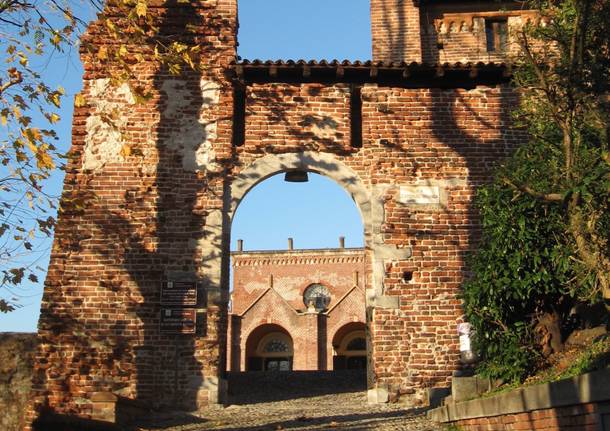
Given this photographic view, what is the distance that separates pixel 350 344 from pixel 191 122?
2283cm

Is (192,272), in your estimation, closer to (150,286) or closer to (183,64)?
(150,286)

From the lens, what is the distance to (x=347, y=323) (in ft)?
107

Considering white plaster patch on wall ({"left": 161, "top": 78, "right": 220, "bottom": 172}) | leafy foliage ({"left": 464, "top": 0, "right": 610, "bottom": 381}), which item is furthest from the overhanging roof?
leafy foliage ({"left": 464, "top": 0, "right": 610, "bottom": 381})

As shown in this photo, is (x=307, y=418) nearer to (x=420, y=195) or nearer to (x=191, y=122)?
(x=420, y=195)

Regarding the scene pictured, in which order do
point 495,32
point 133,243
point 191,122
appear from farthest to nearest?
point 495,32 → point 191,122 → point 133,243

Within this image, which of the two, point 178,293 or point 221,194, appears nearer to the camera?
point 178,293

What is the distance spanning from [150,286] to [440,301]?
4694 mm

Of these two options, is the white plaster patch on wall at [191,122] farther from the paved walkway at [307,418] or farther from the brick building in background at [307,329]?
the brick building in background at [307,329]

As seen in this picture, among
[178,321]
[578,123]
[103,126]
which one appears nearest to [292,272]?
[103,126]

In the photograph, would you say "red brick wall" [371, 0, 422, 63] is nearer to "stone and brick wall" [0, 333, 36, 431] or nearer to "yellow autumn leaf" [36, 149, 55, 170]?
"yellow autumn leaf" [36, 149, 55, 170]

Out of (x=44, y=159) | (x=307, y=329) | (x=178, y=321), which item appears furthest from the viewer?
(x=307, y=329)

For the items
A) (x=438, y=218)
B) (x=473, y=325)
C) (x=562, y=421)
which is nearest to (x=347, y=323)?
(x=438, y=218)

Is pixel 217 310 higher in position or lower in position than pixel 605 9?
lower

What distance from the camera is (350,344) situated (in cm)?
3306
